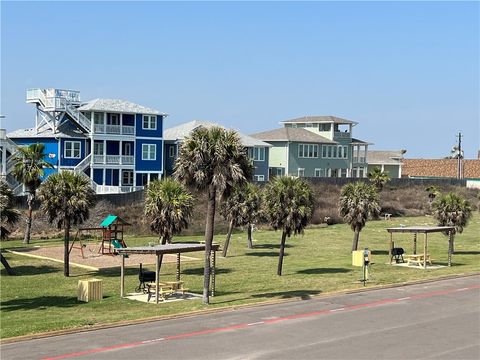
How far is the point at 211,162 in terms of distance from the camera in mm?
28750

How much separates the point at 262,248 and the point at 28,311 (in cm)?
2708

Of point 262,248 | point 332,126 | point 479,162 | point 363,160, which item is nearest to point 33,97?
point 262,248

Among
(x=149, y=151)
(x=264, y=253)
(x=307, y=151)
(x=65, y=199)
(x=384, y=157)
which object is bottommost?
(x=264, y=253)

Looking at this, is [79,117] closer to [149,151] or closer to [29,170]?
[149,151]

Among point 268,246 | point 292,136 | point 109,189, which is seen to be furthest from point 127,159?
point 292,136

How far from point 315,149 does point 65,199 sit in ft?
204

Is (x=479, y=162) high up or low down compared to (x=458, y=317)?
up

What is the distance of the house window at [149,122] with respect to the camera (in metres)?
74.1

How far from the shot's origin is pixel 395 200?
89.4 m

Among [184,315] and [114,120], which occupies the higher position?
[114,120]

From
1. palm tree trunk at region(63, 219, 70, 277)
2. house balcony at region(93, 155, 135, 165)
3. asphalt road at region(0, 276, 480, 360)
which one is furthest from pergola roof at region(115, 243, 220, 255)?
house balcony at region(93, 155, 135, 165)

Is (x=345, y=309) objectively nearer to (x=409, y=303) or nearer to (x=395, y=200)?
(x=409, y=303)

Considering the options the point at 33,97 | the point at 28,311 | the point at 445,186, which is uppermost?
Answer: the point at 33,97

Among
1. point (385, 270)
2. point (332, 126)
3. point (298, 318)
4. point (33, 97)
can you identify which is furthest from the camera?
point (332, 126)
